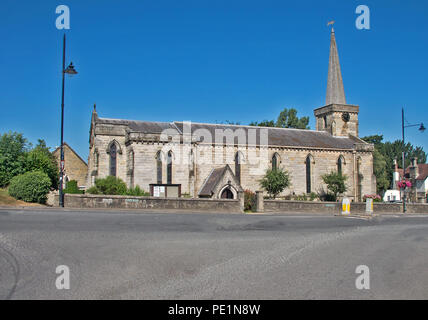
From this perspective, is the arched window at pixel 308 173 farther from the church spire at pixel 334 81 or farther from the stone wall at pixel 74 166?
the stone wall at pixel 74 166

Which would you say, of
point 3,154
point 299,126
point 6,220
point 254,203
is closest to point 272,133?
point 254,203

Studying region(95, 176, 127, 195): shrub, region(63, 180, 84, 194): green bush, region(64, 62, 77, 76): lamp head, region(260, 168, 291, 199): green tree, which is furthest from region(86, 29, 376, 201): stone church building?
region(64, 62, 77, 76): lamp head

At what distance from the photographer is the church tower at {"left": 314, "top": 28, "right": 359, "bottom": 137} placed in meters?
57.6

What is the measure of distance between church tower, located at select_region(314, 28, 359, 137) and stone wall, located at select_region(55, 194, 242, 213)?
31162 millimetres

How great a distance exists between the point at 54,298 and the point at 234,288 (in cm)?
305

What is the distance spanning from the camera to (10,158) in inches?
1367

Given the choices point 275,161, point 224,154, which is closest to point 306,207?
point 224,154

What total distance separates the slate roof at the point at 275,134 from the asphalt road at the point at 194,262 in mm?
32181

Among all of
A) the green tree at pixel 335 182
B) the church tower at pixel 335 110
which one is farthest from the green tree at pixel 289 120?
the green tree at pixel 335 182

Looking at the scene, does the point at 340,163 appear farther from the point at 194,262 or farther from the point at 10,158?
the point at 194,262

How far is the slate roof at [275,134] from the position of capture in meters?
47.0

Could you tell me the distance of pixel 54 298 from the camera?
683cm

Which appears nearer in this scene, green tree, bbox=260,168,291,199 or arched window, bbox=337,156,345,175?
green tree, bbox=260,168,291,199

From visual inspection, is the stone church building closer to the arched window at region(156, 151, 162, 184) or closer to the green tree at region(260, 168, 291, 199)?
the arched window at region(156, 151, 162, 184)
